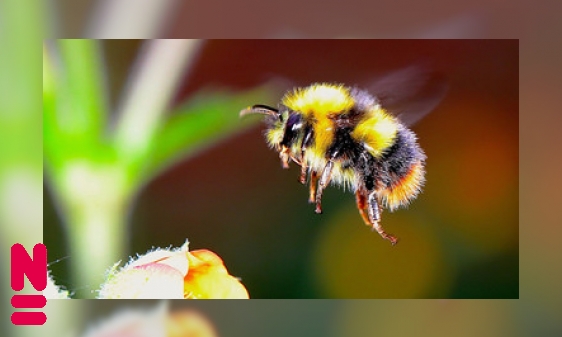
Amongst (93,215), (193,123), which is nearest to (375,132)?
(193,123)

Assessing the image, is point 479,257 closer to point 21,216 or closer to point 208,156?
point 208,156

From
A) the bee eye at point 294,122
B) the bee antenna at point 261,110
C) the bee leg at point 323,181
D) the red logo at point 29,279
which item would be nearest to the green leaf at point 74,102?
the red logo at point 29,279

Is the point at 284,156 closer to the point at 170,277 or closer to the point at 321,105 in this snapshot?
the point at 321,105

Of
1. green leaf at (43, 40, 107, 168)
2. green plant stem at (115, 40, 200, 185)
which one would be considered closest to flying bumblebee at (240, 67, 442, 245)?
green plant stem at (115, 40, 200, 185)

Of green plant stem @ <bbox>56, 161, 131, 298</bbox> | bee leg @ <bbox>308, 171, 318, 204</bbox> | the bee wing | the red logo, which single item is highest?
the bee wing

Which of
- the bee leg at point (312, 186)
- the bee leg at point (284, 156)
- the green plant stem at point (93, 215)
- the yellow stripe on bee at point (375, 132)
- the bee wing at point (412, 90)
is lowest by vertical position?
the green plant stem at point (93, 215)

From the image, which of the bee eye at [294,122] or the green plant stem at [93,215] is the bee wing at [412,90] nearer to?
→ the bee eye at [294,122]

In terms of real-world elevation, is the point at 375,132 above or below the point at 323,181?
above

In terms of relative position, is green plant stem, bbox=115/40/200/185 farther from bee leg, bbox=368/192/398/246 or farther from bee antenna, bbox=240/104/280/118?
bee leg, bbox=368/192/398/246
